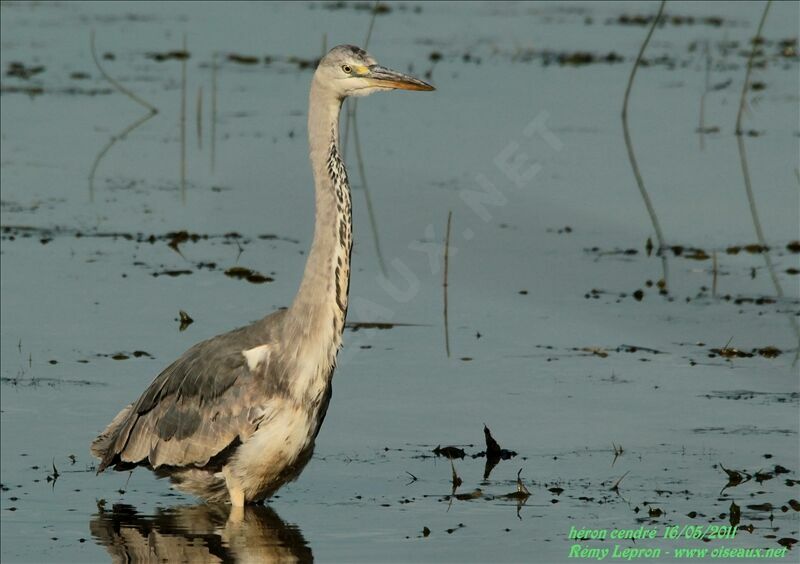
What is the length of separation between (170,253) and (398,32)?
1184cm

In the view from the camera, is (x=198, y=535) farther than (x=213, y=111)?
No

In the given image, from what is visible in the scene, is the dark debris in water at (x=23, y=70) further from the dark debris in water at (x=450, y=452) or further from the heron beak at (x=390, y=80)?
the dark debris in water at (x=450, y=452)

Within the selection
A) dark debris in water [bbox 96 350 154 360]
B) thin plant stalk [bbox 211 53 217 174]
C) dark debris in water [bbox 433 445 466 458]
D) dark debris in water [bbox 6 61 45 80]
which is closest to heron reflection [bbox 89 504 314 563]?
dark debris in water [bbox 433 445 466 458]

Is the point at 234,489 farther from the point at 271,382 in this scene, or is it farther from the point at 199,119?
the point at 199,119

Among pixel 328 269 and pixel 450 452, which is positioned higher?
pixel 328 269

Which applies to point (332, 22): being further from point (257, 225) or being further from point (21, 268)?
point (21, 268)

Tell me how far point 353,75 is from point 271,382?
1658mm

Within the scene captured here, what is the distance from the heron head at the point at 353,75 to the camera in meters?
8.51

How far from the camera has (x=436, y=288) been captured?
41.0 feet

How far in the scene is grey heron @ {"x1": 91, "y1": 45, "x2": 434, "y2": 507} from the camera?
8.16 metres

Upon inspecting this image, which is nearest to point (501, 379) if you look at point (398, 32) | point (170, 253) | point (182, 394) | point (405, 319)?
point (405, 319)

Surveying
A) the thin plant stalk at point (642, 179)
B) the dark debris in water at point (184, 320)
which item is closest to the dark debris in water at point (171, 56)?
the thin plant stalk at point (642, 179)

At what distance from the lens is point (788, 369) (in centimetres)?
1070

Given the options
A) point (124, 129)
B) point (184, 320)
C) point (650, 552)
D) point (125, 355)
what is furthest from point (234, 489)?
point (124, 129)
